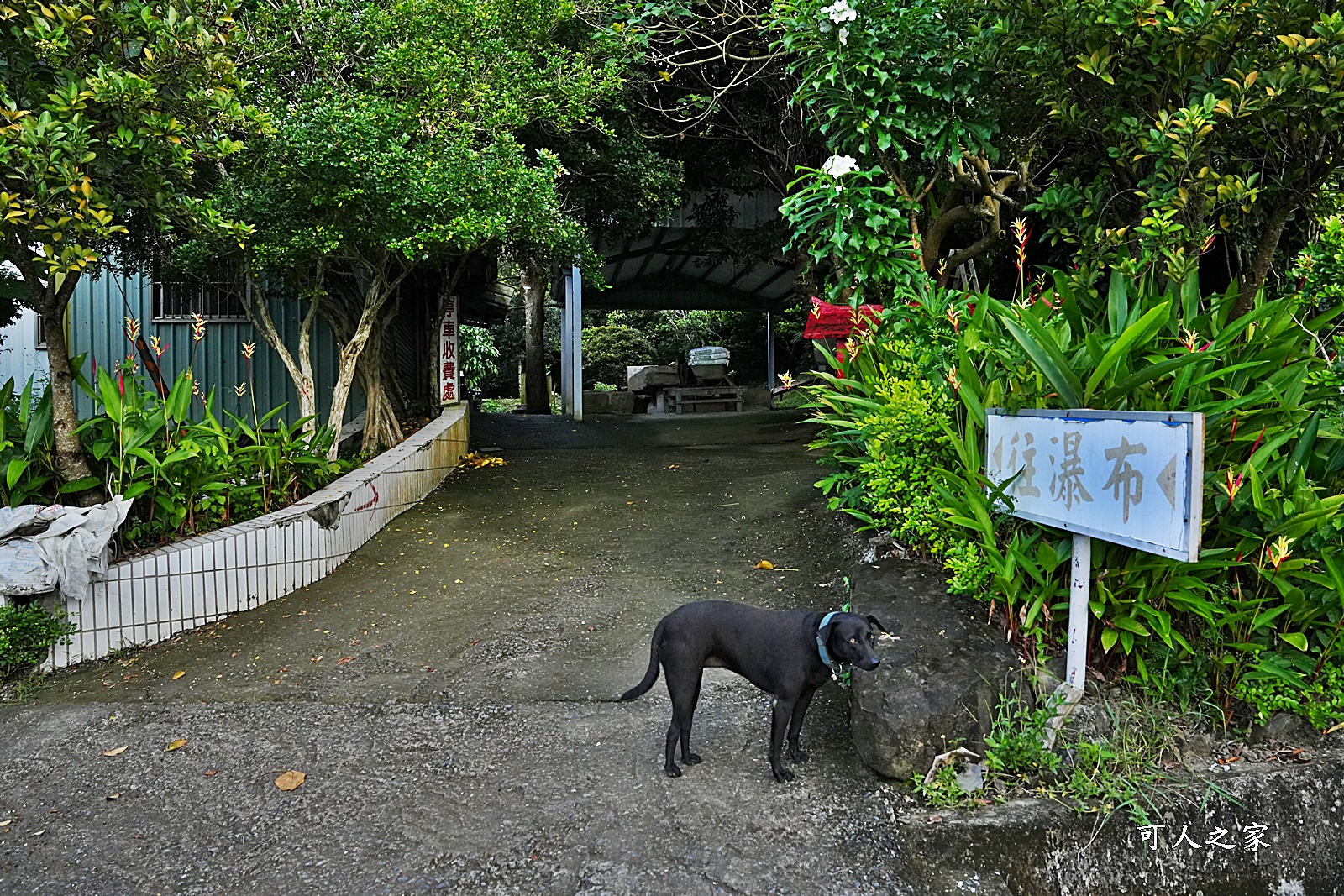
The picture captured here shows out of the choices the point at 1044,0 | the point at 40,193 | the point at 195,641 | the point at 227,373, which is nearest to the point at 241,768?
the point at 195,641

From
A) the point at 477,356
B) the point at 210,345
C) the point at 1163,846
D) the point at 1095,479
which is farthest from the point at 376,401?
the point at 477,356

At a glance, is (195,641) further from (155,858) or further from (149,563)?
(155,858)

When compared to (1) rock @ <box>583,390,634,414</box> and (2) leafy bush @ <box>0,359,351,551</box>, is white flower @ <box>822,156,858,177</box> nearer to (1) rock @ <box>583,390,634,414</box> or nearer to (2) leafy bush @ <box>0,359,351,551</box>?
(2) leafy bush @ <box>0,359,351,551</box>

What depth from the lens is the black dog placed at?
123 inches

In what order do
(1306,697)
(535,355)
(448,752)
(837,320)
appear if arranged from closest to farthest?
(1306,697), (448,752), (837,320), (535,355)

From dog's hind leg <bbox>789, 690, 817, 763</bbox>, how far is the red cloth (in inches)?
118

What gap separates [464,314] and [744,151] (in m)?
8.47

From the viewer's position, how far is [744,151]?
460 inches

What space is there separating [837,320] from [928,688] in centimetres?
317

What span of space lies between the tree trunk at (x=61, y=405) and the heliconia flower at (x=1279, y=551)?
19.2ft

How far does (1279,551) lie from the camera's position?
2869 mm

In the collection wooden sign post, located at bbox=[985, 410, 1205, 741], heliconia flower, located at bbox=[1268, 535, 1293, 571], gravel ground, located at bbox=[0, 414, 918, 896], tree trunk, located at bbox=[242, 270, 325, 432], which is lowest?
gravel ground, located at bbox=[0, 414, 918, 896]

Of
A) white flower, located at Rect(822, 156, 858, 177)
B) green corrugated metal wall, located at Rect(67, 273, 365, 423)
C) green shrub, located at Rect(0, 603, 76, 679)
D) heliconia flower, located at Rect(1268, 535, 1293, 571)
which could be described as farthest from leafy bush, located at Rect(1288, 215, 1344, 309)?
green corrugated metal wall, located at Rect(67, 273, 365, 423)

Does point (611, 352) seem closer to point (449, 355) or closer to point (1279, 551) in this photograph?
point (449, 355)
